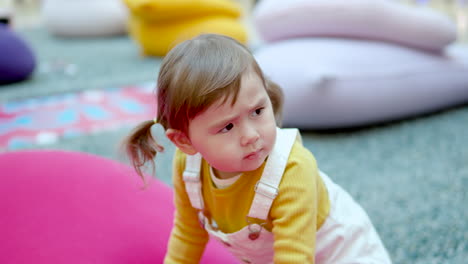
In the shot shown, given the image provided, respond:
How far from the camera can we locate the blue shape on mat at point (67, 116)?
6.20ft

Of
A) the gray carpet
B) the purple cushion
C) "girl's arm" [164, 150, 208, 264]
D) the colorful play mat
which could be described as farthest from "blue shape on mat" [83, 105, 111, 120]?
"girl's arm" [164, 150, 208, 264]

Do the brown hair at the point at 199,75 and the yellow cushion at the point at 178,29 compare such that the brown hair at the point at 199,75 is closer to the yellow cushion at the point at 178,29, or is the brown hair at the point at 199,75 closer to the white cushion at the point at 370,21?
the white cushion at the point at 370,21

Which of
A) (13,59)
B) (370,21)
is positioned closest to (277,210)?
(370,21)

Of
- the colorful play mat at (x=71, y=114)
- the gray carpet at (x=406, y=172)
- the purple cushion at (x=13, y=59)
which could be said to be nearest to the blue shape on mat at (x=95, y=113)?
the colorful play mat at (x=71, y=114)

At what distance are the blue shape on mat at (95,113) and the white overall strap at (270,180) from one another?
1403 mm

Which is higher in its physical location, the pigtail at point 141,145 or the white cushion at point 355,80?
the pigtail at point 141,145

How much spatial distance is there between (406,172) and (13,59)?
6.71 ft

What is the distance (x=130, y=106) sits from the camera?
2.04 m

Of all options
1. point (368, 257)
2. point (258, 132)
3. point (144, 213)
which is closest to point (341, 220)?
point (368, 257)

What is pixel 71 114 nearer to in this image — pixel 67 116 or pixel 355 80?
pixel 67 116

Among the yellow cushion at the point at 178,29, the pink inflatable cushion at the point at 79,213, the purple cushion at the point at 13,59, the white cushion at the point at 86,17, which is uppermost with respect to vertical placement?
the pink inflatable cushion at the point at 79,213

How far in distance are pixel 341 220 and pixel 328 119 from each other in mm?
932

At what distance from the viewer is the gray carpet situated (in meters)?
0.99

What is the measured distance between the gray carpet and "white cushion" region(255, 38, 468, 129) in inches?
2.6
